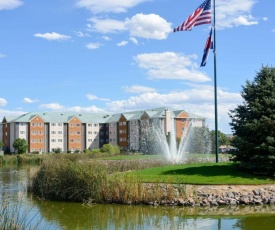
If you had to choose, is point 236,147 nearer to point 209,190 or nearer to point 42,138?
point 209,190

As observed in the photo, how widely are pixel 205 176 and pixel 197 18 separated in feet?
31.4

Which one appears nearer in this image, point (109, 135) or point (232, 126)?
point (232, 126)

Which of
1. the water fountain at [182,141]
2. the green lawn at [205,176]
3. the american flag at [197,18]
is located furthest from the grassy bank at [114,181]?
the water fountain at [182,141]

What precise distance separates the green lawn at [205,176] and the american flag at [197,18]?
25.9 ft

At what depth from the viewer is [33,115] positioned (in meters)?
88.4

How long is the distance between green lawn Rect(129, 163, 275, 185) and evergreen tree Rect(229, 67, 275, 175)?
738 mm

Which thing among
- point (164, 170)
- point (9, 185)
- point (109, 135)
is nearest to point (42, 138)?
point (109, 135)

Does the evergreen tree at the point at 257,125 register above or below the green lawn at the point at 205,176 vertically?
above

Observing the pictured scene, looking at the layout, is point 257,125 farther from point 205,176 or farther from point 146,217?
point 146,217

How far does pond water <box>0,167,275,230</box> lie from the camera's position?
14.5 m

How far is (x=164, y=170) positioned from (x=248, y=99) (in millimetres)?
5573

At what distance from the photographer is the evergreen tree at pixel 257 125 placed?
20.3m

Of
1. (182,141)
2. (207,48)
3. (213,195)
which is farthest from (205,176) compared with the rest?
(182,141)

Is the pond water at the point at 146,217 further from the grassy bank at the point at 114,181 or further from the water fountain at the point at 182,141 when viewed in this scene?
the water fountain at the point at 182,141
